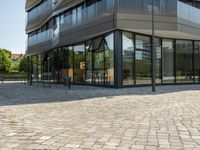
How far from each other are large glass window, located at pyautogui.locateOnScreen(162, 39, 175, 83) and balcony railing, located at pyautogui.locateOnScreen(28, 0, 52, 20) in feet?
45.9

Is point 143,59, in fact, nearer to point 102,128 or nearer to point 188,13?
point 188,13

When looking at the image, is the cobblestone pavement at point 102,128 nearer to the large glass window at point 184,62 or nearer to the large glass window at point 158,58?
the large glass window at point 158,58

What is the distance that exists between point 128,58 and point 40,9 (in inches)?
737

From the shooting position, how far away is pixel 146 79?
961 inches

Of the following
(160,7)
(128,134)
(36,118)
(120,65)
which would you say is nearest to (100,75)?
(120,65)

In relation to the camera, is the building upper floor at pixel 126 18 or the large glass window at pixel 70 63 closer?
the building upper floor at pixel 126 18

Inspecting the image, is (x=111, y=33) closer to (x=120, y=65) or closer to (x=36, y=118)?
(x=120, y=65)

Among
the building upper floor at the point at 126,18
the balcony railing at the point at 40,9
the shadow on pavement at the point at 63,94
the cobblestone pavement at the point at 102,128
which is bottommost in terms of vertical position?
the cobblestone pavement at the point at 102,128

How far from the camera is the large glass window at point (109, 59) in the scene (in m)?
23.0

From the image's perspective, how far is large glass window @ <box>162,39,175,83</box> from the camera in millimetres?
26359

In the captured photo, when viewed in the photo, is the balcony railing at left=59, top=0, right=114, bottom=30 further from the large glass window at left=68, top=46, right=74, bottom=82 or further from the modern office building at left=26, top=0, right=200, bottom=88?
the large glass window at left=68, top=46, right=74, bottom=82

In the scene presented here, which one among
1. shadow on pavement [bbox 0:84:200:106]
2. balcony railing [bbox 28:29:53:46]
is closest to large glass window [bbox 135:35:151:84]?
shadow on pavement [bbox 0:84:200:106]

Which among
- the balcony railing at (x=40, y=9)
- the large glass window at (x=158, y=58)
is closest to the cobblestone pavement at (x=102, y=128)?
the large glass window at (x=158, y=58)

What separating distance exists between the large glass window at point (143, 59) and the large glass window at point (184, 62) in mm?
3680
